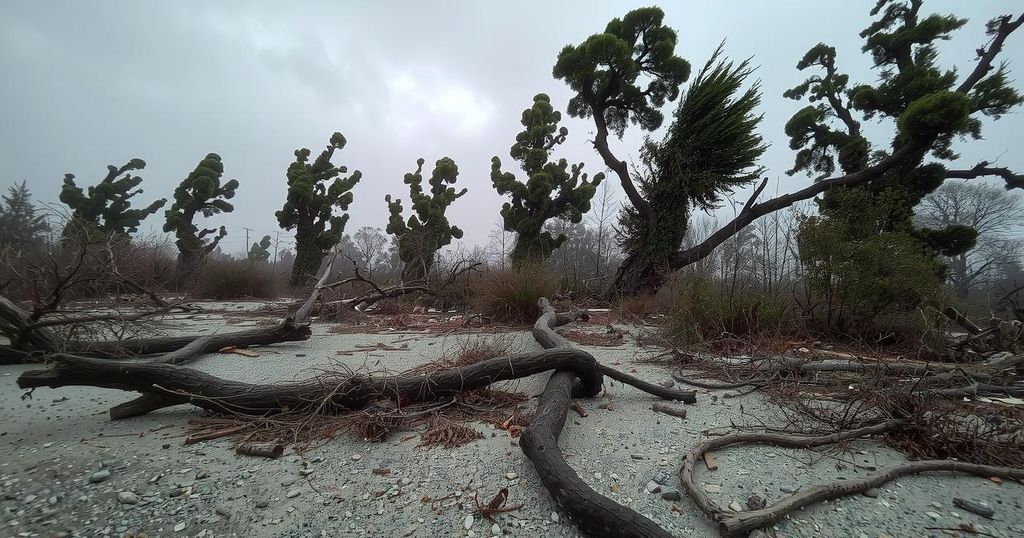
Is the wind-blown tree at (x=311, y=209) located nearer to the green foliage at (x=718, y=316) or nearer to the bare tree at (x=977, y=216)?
the green foliage at (x=718, y=316)

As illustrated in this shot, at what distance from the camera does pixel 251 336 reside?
3.84 metres

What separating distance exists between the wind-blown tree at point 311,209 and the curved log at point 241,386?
13.7 m

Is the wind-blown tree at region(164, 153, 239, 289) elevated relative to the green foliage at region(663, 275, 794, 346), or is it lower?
elevated

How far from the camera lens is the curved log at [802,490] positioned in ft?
3.64

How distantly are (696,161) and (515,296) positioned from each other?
5.85 m

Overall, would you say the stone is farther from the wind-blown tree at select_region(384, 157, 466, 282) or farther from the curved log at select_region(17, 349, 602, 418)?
the wind-blown tree at select_region(384, 157, 466, 282)

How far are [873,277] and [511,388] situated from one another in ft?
13.5

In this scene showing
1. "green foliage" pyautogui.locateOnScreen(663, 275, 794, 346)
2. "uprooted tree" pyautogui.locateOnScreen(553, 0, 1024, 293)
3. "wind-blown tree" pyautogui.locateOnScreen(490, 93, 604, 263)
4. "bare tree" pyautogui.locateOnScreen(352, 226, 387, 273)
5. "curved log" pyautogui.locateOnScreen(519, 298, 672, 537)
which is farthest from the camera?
"bare tree" pyautogui.locateOnScreen(352, 226, 387, 273)

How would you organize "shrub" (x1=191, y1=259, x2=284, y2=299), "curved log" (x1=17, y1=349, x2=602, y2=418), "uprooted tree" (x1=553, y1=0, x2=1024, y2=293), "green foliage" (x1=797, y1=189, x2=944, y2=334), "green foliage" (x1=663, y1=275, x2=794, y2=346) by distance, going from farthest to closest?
1. "shrub" (x1=191, y1=259, x2=284, y2=299)
2. "uprooted tree" (x1=553, y1=0, x2=1024, y2=293)
3. "green foliage" (x1=797, y1=189, x2=944, y2=334)
4. "green foliage" (x1=663, y1=275, x2=794, y2=346)
5. "curved log" (x1=17, y1=349, x2=602, y2=418)

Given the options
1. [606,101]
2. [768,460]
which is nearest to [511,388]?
[768,460]

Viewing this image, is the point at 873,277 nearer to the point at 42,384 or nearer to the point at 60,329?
the point at 42,384

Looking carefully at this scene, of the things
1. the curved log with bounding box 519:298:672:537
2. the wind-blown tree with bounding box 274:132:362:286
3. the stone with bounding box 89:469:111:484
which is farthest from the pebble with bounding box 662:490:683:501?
the wind-blown tree with bounding box 274:132:362:286

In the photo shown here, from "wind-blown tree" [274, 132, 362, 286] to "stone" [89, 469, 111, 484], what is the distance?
14.4m

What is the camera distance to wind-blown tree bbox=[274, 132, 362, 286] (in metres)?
15.0
